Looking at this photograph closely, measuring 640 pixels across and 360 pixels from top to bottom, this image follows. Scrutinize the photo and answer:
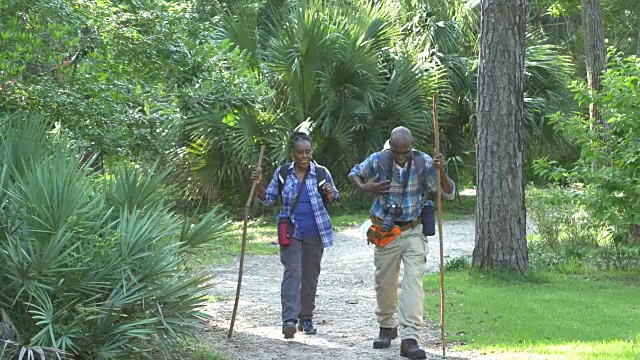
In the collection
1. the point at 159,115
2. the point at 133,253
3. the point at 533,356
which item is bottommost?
the point at 533,356

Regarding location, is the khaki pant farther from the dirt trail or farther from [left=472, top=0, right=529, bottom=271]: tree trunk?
[left=472, top=0, right=529, bottom=271]: tree trunk

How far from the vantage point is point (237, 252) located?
54.5ft

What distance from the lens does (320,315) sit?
10375mm

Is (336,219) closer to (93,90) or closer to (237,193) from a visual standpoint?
(237,193)

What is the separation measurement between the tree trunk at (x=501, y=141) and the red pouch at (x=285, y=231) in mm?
→ 3990

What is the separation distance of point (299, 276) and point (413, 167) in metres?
1.55

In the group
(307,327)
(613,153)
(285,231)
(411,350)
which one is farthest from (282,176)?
(613,153)

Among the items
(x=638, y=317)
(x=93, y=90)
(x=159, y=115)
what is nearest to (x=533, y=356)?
(x=638, y=317)

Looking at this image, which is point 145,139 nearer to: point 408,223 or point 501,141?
point 408,223

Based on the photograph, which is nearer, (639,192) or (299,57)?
(639,192)

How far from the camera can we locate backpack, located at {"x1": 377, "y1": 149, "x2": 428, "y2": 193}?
27.3ft

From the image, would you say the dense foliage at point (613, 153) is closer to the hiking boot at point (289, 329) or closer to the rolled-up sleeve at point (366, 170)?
the rolled-up sleeve at point (366, 170)

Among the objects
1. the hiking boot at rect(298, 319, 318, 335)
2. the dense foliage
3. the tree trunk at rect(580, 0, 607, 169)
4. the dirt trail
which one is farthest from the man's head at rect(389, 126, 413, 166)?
the tree trunk at rect(580, 0, 607, 169)

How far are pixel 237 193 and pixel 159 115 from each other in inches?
453
